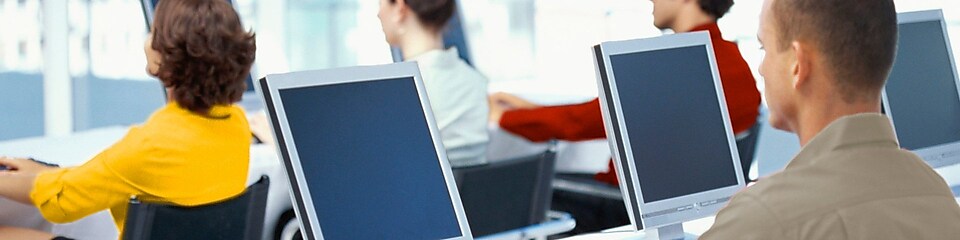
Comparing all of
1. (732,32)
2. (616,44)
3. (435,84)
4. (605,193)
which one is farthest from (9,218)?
(732,32)

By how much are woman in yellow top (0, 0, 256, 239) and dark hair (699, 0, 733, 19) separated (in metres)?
1.08

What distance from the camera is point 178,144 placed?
251 cm

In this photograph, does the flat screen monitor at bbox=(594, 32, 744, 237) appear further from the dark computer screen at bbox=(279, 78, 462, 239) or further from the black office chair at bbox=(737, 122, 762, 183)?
the black office chair at bbox=(737, 122, 762, 183)

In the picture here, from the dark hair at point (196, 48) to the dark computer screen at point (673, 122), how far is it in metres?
0.87

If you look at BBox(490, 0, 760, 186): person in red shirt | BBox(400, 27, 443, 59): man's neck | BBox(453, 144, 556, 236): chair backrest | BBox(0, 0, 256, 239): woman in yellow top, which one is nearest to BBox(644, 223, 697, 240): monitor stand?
BBox(453, 144, 556, 236): chair backrest

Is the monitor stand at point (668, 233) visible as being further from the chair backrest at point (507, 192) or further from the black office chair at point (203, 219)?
the black office chair at point (203, 219)

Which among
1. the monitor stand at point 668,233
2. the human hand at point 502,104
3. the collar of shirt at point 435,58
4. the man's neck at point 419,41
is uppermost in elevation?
the man's neck at point 419,41

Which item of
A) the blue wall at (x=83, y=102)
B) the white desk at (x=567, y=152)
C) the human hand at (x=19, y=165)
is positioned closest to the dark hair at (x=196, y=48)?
the human hand at (x=19, y=165)

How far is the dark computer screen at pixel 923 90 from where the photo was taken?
2.84 m

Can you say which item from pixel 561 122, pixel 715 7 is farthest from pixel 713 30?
pixel 561 122

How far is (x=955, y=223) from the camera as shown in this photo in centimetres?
123

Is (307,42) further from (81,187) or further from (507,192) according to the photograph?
(81,187)

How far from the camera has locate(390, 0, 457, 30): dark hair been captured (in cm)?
317

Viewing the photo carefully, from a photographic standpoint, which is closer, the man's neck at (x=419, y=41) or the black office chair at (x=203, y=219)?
the black office chair at (x=203, y=219)
